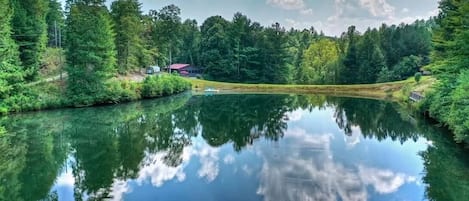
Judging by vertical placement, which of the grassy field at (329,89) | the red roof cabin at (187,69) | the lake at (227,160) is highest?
the red roof cabin at (187,69)

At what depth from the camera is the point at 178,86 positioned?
186 feet

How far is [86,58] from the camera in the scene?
121ft

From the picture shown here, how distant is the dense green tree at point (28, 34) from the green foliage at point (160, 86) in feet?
39.0

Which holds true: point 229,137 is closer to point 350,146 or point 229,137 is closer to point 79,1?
point 350,146

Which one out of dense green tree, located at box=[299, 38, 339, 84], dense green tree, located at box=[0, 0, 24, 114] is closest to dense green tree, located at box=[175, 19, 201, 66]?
dense green tree, located at box=[299, 38, 339, 84]

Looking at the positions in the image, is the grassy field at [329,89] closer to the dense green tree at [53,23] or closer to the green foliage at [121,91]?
the green foliage at [121,91]

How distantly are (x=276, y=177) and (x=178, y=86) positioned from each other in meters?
43.7

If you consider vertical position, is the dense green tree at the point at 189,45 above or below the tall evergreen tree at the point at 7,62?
above

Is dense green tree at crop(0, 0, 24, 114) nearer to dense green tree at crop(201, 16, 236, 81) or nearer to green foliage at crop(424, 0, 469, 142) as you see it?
green foliage at crop(424, 0, 469, 142)

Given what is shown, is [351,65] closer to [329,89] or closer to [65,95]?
[329,89]

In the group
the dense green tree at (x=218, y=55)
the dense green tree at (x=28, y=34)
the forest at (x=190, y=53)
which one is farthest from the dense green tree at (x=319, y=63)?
the dense green tree at (x=28, y=34)

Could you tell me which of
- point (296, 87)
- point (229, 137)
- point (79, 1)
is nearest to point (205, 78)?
point (296, 87)

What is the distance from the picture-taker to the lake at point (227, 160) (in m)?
12.7

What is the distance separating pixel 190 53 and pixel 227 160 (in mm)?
74489
